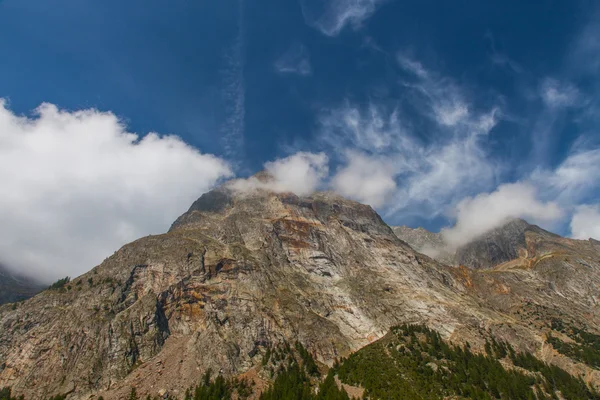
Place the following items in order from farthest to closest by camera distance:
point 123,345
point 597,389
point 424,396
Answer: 1. point 123,345
2. point 597,389
3. point 424,396

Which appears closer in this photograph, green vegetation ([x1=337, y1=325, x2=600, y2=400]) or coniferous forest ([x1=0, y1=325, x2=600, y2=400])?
coniferous forest ([x1=0, y1=325, x2=600, y2=400])

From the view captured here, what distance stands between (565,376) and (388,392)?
Result: 9379 centimetres

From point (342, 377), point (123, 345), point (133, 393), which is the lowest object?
point (133, 393)

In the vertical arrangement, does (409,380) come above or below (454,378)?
below

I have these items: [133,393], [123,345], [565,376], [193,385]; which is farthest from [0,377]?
[565,376]

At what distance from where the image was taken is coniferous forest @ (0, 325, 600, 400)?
170 meters

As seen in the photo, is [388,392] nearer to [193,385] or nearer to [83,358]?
[193,385]

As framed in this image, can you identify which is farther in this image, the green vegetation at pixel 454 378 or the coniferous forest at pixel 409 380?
the green vegetation at pixel 454 378

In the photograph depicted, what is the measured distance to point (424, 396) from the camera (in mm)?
167125

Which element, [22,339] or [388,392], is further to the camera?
[22,339]

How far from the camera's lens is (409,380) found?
179000mm

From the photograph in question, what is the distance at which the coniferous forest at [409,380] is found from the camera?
170 metres

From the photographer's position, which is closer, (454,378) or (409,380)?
(454,378)

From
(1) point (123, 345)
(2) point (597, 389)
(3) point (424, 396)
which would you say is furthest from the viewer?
(1) point (123, 345)
